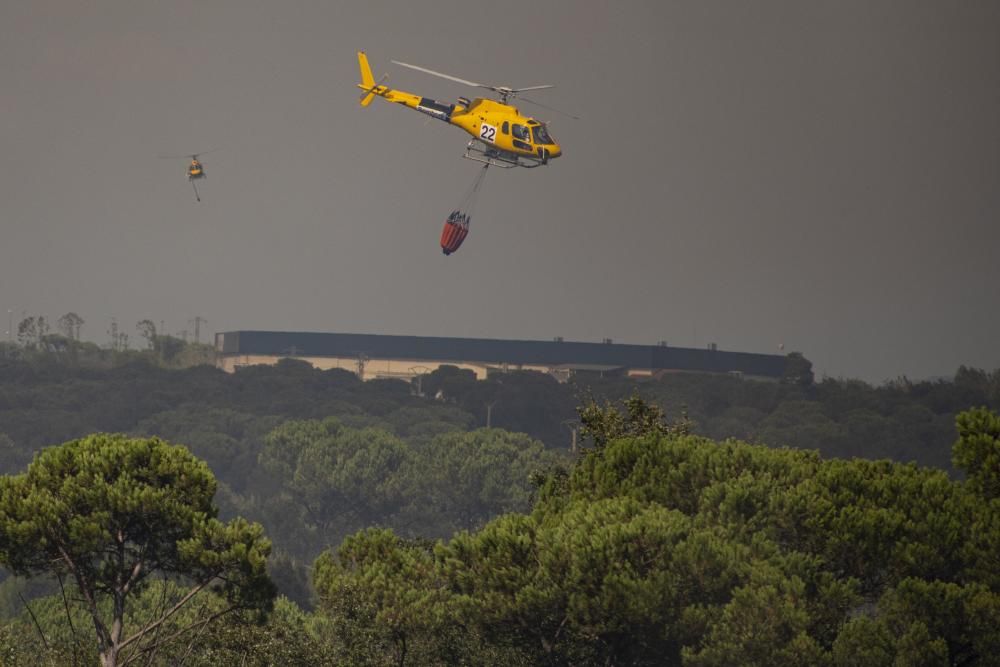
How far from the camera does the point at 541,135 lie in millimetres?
85250

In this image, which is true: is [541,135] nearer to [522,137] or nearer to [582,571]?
[522,137]

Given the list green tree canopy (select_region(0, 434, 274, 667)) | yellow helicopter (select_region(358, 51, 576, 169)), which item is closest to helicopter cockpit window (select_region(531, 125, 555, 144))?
yellow helicopter (select_region(358, 51, 576, 169))

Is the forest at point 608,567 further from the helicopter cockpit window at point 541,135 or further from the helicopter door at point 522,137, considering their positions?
the helicopter cockpit window at point 541,135

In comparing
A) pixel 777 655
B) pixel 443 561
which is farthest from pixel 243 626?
pixel 777 655

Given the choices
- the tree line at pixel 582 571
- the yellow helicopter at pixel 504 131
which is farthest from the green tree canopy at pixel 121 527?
the yellow helicopter at pixel 504 131

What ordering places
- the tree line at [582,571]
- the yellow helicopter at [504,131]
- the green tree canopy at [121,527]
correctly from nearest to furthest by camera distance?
the green tree canopy at [121,527] < the tree line at [582,571] < the yellow helicopter at [504,131]

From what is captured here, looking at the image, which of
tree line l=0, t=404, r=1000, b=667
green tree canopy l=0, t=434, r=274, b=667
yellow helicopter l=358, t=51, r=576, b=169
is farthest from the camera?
yellow helicopter l=358, t=51, r=576, b=169

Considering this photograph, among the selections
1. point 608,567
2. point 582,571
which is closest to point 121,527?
point 582,571

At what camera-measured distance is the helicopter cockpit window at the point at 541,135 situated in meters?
85.0

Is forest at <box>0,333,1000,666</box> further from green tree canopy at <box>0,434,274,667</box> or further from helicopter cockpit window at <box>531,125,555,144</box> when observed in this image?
helicopter cockpit window at <box>531,125,555,144</box>

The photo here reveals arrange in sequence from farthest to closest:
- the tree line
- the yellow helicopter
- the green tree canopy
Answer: the yellow helicopter → the tree line → the green tree canopy

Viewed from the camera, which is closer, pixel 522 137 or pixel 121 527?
pixel 121 527

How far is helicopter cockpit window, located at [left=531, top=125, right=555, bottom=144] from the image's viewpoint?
85000 mm

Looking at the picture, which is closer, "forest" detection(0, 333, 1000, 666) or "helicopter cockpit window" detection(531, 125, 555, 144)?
"forest" detection(0, 333, 1000, 666)
